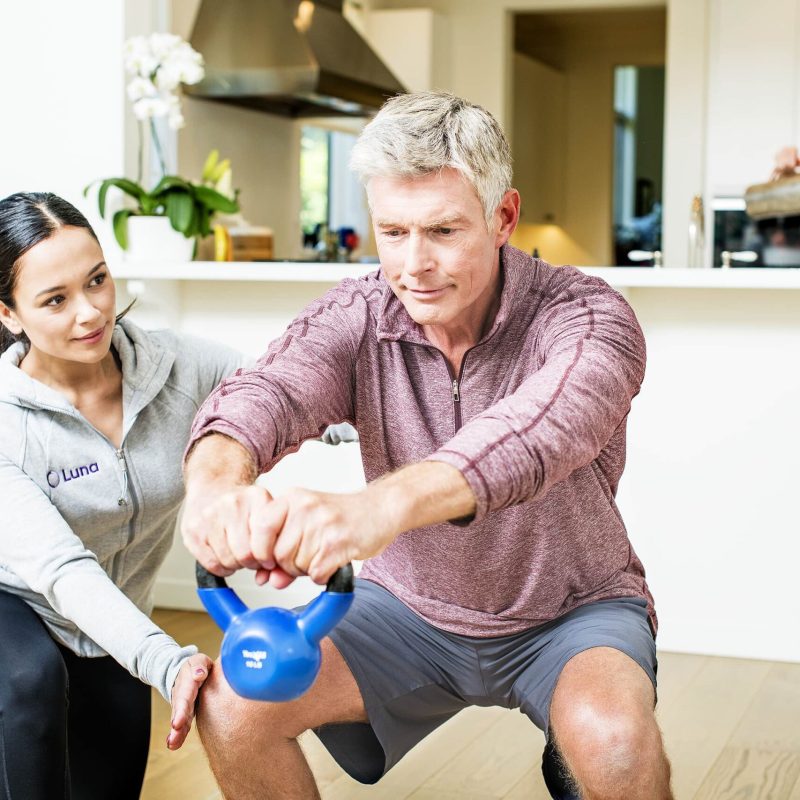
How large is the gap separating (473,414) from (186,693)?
56 centimetres

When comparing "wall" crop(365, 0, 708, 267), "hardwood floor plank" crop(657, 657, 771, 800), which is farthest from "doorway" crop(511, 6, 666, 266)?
"hardwood floor plank" crop(657, 657, 771, 800)

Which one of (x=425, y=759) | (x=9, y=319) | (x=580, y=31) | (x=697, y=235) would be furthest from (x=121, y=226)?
(x=580, y=31)

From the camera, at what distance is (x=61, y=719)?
1.87 meters

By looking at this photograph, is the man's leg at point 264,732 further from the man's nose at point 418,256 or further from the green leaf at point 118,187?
the green leaf at point 118,187

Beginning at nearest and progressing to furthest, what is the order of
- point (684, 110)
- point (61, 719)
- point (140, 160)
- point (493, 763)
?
point (61, 719), point (493, 763), point (140, 160), point (684, 110)

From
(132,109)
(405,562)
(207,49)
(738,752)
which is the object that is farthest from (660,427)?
(207,49)

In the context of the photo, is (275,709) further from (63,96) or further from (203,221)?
(63,96)

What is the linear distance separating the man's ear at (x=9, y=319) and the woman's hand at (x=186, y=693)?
2.46 ft

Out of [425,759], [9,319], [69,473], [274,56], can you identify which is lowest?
[425,759]

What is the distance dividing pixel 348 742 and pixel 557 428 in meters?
0.69

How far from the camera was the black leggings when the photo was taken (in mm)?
1809

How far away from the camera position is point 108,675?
217 cm

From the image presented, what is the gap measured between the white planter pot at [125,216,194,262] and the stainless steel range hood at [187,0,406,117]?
1.13 metres

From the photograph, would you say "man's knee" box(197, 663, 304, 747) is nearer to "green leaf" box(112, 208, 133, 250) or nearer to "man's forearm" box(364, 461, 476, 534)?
"man's forearm" box(364, 461, 476, 534)
